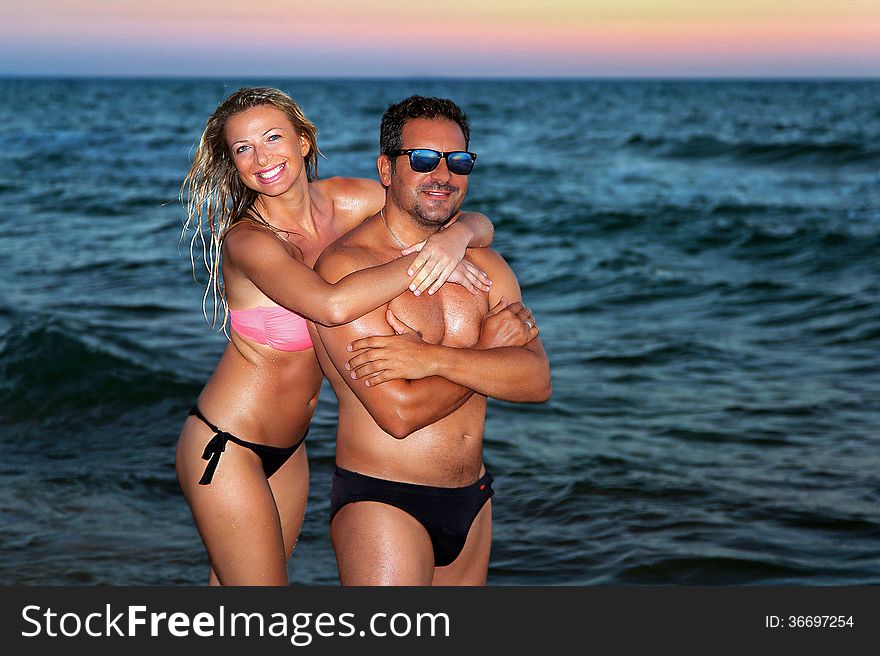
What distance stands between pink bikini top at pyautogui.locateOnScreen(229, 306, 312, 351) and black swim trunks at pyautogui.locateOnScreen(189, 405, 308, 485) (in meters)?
0.39

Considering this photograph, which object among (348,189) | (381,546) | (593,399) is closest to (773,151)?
(593,399)

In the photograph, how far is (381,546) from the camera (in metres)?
3.68

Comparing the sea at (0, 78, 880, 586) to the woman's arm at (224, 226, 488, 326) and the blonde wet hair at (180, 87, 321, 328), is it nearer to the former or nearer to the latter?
the blonde wet hair at (180, 87, 321, 328)

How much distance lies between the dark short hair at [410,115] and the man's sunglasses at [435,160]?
0.11 m

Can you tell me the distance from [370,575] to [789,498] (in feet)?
13.9

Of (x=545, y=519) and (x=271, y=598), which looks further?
(x=545, y=519)

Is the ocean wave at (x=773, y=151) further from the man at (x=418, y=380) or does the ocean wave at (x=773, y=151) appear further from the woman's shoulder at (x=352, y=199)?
the man at (x=418, y=380)

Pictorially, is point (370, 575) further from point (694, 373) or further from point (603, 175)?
point (603, 175)

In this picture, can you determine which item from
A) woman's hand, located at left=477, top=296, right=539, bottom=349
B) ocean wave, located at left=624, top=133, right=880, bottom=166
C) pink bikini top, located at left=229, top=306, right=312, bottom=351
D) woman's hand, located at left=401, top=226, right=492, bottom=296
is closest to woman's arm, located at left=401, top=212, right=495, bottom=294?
woman's hand, located at left=401, top=226, right=492, bottom=296

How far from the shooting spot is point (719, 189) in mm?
24312

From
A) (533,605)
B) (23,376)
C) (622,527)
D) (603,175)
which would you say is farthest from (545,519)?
(603,175)

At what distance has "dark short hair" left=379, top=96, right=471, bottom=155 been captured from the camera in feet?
12.7

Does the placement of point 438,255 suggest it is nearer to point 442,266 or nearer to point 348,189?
point 442,266

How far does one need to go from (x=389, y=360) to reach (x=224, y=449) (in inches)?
33.8
